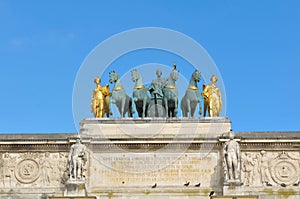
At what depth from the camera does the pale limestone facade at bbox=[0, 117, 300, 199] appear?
3366 centimetres

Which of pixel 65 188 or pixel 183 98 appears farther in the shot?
pixel 183 98

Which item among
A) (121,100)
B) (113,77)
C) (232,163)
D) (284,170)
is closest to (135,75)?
(113,77)

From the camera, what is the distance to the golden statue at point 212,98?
1393 inches

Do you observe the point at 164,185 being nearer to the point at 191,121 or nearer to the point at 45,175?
the point at 191,121

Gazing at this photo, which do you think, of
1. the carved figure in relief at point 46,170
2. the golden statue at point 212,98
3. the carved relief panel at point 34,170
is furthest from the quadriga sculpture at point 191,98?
the carved figure in relief at point 46,170

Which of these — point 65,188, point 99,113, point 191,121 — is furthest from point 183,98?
point 65,188

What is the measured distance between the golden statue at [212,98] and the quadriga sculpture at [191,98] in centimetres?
35

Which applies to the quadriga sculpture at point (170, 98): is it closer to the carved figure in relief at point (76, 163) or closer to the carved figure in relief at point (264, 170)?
the carved figure in relief at point (264, 170)

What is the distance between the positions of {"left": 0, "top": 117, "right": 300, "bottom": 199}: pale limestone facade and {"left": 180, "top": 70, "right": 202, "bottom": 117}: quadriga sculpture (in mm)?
1225

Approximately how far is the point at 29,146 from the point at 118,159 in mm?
4116

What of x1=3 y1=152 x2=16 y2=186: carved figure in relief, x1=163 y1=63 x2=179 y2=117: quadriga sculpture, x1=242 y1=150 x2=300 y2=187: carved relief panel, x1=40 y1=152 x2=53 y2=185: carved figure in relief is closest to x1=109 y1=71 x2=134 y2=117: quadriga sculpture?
x1=163 y1=63 x2=179 y2=117: quadriga sculpture

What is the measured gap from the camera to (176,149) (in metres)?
34.2

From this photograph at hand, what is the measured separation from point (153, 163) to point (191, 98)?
3.74 metres

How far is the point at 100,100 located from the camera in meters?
35.8
